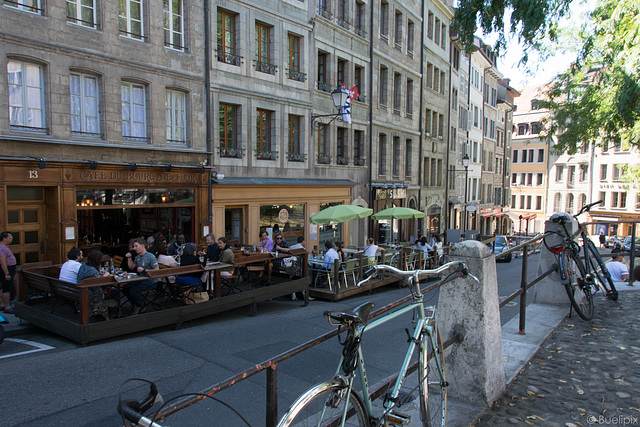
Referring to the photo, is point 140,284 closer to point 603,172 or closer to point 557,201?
point 603,172

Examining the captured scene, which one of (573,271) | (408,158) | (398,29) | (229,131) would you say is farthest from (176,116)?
(408,158)

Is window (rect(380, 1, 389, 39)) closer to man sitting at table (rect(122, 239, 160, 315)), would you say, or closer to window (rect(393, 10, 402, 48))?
window (rect(393, 10, 402, 48))

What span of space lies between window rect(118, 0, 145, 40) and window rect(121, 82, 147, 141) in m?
1.46

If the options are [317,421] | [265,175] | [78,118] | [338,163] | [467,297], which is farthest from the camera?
[338,163]

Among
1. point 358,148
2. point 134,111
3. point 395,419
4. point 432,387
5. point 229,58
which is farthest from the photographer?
point 358,148

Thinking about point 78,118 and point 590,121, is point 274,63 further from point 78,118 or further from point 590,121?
point 590,121

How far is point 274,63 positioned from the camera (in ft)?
60.8

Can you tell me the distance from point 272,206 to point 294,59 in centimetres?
633

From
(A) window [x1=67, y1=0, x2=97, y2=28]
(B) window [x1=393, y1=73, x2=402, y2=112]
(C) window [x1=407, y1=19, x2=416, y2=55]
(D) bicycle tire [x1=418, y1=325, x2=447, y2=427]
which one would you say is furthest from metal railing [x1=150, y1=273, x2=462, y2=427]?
(C) window [x1=407, y1=19, x2=416, y2=55]

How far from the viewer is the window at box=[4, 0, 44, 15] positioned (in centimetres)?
1139

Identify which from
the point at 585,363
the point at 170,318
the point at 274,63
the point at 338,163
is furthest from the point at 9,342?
the point at 338,163

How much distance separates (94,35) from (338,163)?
12.5 meters

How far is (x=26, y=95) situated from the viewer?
1176 centimetres

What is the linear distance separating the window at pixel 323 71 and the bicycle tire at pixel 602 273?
50.9 ft
